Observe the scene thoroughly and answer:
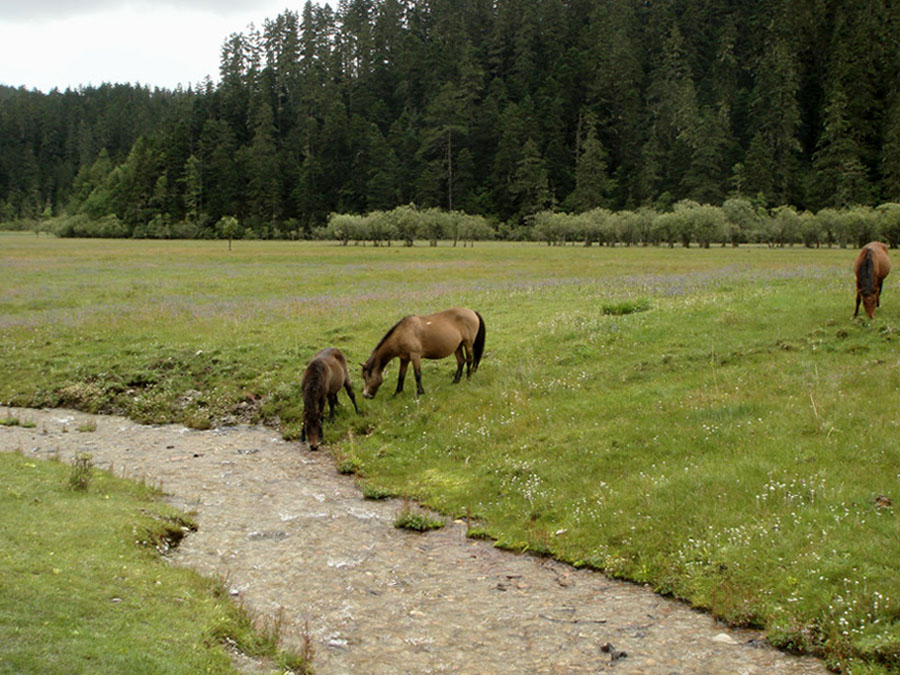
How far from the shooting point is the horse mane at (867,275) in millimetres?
18016

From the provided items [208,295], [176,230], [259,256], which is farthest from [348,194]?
[208,295]

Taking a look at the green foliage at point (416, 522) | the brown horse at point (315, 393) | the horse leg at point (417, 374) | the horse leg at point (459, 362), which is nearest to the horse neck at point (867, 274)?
the horse leg at point (459, 362)

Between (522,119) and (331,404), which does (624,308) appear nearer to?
(331,404)

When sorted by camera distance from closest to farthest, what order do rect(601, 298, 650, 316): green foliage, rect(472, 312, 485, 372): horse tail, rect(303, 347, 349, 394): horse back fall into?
rect(303, 347, 349, 394): horse back
rect(472, 312, 485, 372): horse tail
rect(601, 298, 650, 316): green foliage

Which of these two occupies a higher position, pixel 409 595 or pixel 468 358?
pixel 468 358

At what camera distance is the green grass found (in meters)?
5.35

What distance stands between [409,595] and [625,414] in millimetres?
6870

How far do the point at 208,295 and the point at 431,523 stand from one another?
2815cm

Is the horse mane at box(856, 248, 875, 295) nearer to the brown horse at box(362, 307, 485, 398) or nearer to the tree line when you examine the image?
the brown horse at box(362, 307, 485, 398)

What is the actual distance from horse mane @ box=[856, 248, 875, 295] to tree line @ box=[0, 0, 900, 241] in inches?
3117

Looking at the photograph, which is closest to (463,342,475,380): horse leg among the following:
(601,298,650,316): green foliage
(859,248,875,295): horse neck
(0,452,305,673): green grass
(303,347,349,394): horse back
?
(303,347,349,394): horse back

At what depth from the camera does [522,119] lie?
5586 inches

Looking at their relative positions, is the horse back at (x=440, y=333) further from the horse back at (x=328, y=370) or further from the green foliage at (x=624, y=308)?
the green foliage at (x=624, y=308)

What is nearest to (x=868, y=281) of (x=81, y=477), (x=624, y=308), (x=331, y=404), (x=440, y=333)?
(x=624, y=308)
